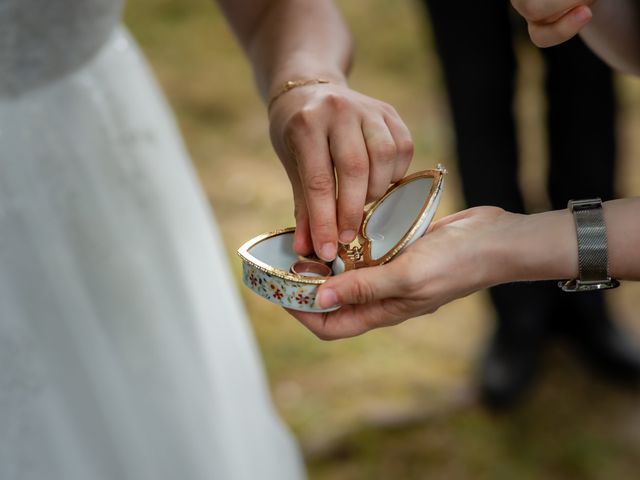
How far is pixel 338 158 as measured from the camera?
3.52 feet

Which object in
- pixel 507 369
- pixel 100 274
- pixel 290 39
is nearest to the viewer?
pixel 290 39

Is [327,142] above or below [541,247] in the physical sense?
above

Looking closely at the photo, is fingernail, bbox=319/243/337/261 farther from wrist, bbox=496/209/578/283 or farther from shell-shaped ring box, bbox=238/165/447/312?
wrist, bbox=496/209/578/283

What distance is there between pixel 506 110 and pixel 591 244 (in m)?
1.12

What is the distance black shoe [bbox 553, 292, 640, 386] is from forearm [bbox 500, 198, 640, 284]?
1.26m

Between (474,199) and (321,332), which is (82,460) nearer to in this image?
(321,332)

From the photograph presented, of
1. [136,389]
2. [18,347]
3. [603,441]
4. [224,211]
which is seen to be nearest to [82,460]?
[136,389]

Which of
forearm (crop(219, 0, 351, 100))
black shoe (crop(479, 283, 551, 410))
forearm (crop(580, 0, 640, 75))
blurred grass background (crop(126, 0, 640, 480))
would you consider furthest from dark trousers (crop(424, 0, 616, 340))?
forearm (crop(580, 0, 640, 75))

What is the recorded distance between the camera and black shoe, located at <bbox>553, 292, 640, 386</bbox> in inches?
88.2

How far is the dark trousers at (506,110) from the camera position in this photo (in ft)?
6.37

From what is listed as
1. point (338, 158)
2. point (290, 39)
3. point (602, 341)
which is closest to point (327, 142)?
point (338, 158)

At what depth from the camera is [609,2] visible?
1057 millimetres

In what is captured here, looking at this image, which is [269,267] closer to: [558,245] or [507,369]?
[558,245]

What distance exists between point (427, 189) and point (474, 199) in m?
1.02
